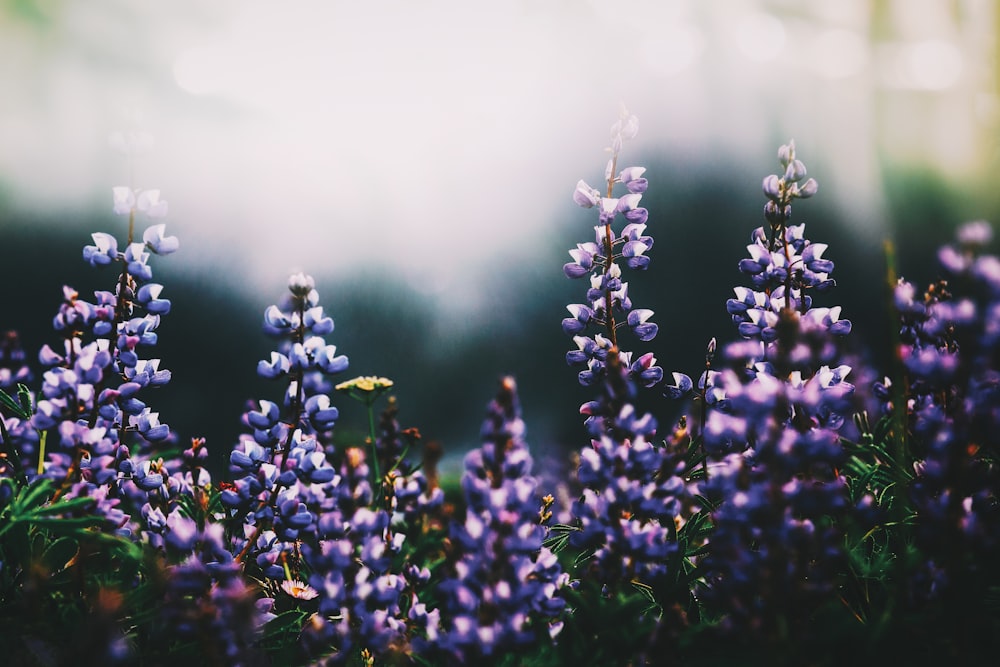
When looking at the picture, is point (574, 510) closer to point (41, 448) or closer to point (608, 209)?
point (608, 209)

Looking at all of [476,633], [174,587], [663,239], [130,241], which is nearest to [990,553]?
[476,633]

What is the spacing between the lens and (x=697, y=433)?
5.52ft

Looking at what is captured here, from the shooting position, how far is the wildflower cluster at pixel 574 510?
101 cm

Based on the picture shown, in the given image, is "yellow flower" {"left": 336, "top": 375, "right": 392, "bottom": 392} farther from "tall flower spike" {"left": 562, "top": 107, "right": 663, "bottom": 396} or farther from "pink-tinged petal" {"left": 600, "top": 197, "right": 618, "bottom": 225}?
"pink-tinged petal" {"left": 600, "top": 197, "right": 618, "bottom": 225}

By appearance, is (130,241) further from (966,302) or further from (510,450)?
(966,302)

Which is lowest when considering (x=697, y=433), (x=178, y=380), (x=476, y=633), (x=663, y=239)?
(x=476, y=633)

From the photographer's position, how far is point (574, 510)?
1.23 m

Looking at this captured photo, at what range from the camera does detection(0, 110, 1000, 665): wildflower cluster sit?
39.6 inches

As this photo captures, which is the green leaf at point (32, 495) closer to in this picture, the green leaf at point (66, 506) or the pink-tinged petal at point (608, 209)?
the green leaf at point (66, 506)

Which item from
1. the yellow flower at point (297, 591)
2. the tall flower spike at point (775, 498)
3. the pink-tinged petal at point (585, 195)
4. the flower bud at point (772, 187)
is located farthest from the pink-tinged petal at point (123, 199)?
the flower bud at point (772, 187)

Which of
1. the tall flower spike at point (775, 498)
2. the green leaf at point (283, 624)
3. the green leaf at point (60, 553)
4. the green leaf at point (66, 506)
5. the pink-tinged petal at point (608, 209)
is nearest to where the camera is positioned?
the tall flower spike at point (775, 498)

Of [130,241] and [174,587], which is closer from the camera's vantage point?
[174,587]

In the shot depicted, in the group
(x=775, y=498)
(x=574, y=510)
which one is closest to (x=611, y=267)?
(x=574, y=510)

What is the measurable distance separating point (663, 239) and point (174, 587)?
4.28 metres
